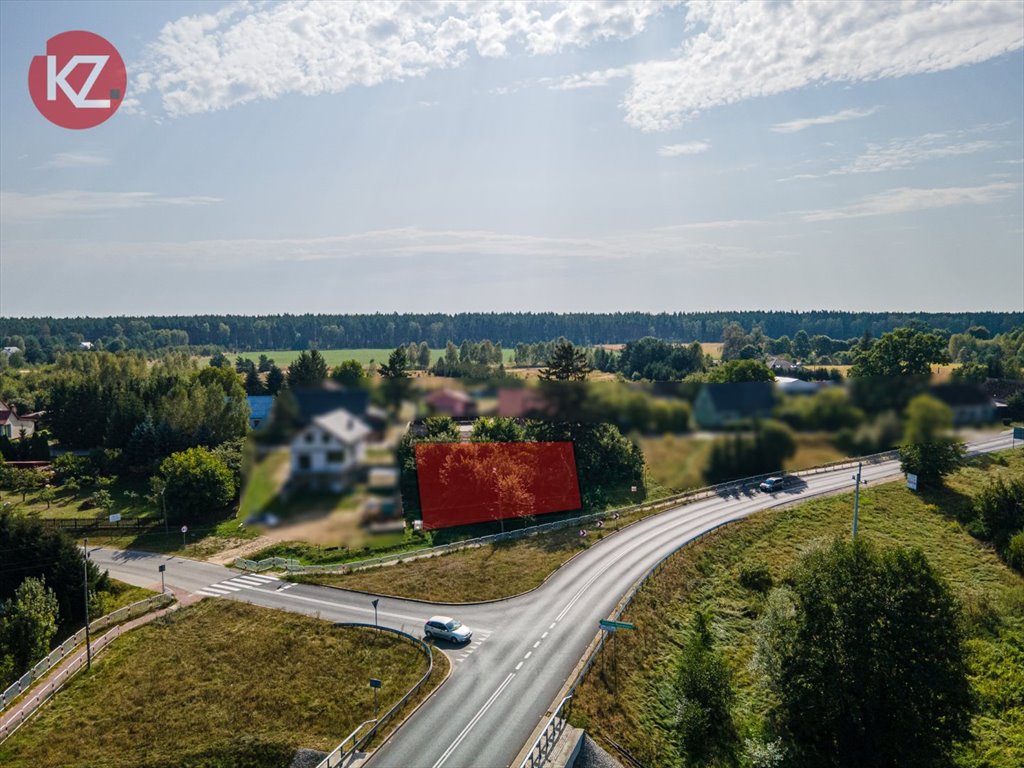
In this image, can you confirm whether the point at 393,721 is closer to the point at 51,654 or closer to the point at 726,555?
the point at 51,654

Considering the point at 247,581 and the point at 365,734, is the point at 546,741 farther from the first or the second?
the point at 247,581

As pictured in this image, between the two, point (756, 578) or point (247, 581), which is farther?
point (247, 581)

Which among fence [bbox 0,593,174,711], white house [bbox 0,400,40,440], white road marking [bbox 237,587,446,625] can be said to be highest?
white house [bbox 0,400,40,440]

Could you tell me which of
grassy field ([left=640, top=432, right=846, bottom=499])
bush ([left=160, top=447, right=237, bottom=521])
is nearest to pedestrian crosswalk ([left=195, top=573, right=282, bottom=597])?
bush ([left=160, top=447, right=237, bottom=521])

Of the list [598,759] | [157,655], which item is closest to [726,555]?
[598,759]

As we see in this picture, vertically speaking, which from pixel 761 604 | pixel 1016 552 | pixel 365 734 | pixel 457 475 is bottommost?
pixel 761 604

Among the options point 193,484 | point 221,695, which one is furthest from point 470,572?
point 193,484

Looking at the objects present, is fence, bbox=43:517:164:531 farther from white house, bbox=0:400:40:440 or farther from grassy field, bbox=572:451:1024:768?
grassy field, bbox=572:451:1024:768
